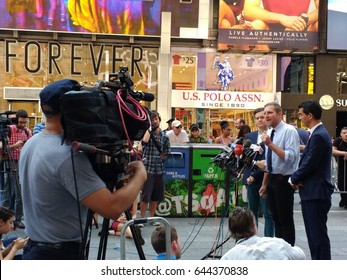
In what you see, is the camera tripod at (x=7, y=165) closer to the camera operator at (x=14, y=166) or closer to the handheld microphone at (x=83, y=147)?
the camera operator at (x=14, y=166)

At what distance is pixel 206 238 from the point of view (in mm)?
7242

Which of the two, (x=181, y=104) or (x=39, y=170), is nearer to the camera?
(x=39, y=170)

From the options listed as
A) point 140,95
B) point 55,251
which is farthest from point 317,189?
point 55,251

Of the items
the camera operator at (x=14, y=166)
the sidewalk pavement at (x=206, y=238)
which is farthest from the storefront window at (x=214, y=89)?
the camera operator at (x=14, y=166)

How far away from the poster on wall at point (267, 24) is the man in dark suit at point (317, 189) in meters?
17.4

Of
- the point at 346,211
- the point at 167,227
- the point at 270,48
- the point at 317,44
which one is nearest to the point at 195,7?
the point at 270,48

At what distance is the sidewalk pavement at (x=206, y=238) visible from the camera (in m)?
5.96

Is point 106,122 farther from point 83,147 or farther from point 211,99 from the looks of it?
point 211,99

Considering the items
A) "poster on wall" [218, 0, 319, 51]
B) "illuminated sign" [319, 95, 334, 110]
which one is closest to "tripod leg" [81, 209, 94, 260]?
"poster on wall" [218, 0, 319, 51]

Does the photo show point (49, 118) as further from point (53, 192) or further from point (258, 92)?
point (258, 92)

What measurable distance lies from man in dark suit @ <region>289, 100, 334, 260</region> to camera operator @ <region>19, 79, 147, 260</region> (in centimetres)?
299

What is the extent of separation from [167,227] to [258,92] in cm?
1986

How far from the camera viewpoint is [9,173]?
26.3 feet
